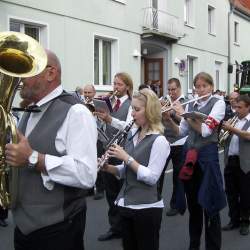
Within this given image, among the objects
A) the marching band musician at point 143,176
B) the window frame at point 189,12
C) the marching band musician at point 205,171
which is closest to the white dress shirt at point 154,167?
the marching band musician at point 143,176

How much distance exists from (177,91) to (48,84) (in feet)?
13.3

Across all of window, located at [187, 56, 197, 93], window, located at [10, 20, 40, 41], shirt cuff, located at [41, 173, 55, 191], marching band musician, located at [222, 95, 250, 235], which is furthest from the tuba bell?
window, located at [187, 56, 197, 93]

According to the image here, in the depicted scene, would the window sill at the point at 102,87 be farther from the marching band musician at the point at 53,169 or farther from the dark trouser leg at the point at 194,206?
the marching band musician at the point at 53,169

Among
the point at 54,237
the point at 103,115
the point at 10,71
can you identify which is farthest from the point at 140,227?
the point at 103,115

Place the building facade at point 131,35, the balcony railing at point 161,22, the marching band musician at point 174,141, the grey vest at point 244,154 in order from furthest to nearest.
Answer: the balcony railing at point 161,22
the building facade at point 131,35
the marching band musician at point 174,141
the grey vest at point 244,154

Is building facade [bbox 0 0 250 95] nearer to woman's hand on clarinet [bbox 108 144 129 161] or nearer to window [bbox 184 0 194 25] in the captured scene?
window [bbox 184 0 194 25]

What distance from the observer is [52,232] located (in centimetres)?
267

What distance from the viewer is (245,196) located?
5.88 meters

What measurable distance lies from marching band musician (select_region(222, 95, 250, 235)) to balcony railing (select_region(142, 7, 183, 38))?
1195cm

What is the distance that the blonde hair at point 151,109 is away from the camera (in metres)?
3.69

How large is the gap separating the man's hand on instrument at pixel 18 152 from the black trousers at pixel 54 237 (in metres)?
0.46

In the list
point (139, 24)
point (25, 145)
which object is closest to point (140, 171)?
point (25, 145)

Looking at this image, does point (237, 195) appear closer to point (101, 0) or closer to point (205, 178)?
point (205, 178)

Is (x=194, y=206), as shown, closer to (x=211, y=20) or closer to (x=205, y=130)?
(x=205, y=130)
